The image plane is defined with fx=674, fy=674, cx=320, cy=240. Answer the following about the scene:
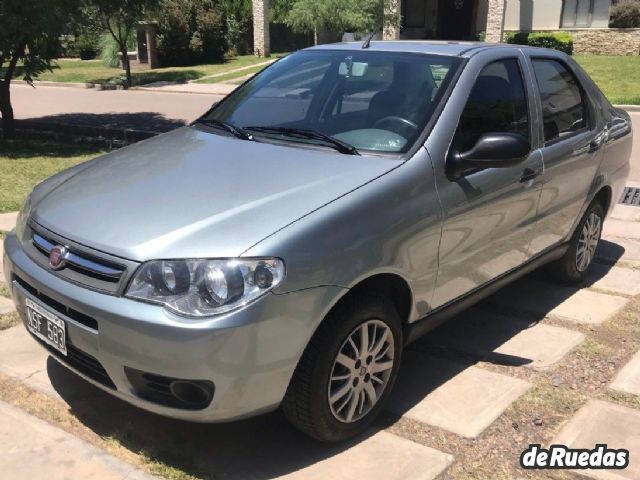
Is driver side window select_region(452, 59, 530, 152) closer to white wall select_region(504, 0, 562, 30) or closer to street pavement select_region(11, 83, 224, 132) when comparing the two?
street pavement select_region(11, 83, 224, 132)

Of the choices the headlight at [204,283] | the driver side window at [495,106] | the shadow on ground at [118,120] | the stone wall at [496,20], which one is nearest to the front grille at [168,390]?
the headlight at [204,283]

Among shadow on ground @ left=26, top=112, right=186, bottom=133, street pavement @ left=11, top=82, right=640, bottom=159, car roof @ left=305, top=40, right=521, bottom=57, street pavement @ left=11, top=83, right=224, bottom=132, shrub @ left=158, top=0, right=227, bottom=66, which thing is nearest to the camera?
car roof @ left=305, top=40, right=521, bottom=57

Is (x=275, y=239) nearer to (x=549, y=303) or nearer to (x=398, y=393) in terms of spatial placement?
(x=398, y=393)

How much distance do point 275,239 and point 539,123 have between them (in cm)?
229

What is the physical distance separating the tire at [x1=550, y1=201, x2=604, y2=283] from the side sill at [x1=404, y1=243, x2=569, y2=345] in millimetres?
398

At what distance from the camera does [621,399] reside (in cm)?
357

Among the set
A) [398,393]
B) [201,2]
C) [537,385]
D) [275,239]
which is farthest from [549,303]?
[201,2]

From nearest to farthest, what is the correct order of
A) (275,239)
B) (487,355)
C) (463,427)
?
(275,239), (463,427), (487,355)

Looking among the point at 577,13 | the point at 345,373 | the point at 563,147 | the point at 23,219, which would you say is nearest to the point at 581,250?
the point at 563,147

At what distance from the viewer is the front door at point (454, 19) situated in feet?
111

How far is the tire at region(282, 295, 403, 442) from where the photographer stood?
2.78m

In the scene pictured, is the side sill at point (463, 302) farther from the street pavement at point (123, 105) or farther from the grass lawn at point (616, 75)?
the grass lawn at point (616, 75)

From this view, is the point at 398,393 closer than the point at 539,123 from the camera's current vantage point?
Yes

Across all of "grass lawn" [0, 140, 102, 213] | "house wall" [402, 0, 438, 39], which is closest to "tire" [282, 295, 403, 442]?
"grass lawn" [0, 140, 102, 213]
